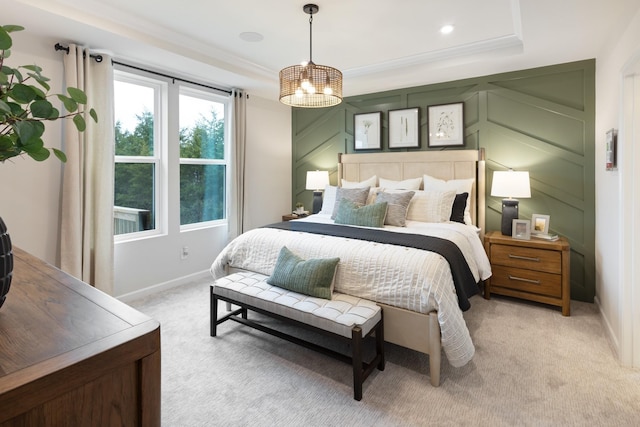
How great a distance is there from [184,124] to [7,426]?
3.96m

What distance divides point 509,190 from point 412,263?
182 centimetres

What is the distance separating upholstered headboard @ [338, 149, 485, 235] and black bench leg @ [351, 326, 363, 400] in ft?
8.27

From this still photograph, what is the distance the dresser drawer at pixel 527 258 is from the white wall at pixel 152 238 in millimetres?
3054

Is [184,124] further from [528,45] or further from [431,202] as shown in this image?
[528,45]

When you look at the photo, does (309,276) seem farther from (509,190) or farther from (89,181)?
(509,190)

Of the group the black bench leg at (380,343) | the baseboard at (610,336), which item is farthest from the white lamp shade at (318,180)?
the baseboard at (610,336)

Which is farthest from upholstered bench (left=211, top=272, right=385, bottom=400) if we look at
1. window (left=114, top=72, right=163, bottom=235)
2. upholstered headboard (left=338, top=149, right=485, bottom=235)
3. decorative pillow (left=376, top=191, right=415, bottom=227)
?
upholstered headboard (left=338, top=149, right=485, bottom=235)

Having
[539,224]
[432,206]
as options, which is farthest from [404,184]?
[539,224]

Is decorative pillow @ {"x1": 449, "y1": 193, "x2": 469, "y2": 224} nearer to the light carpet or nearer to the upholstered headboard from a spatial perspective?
the upholstered headboard

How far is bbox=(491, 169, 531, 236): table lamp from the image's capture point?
11.1 ft

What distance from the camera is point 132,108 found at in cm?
360

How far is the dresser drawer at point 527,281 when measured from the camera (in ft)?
10.4

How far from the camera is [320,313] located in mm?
2146

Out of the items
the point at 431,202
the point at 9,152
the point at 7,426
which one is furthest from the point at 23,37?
the point at 431,202
